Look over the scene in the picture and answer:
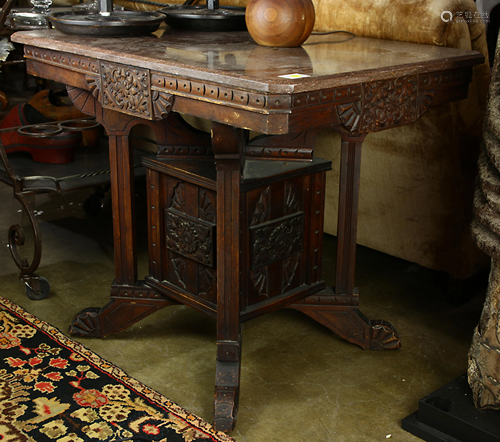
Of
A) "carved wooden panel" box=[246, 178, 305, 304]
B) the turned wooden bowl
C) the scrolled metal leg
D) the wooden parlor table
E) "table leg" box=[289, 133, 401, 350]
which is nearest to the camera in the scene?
the wooden parlor table

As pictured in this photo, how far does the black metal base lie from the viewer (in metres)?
1.51

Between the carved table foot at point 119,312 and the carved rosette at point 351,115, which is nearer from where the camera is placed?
the carved rosette at point 351,115

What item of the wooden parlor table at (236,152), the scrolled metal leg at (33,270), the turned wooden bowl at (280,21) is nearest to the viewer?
the wooden parlor table at (236,152)

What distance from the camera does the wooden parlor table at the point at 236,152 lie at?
142cm

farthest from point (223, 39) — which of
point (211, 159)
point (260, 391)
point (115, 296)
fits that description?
point (260, 391)

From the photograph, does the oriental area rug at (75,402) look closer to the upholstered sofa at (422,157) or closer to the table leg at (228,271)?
the table leg at (228,271)

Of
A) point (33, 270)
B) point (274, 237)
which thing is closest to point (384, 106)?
point (274, 237)

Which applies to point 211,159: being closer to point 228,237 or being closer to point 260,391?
point 228,237

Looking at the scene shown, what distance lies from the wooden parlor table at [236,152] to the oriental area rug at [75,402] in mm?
115

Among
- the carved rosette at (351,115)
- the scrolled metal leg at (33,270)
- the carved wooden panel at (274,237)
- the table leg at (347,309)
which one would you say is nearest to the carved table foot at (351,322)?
the table leg at (347,309)

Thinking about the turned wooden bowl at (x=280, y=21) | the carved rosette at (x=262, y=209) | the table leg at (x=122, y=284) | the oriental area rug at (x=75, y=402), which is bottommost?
the oriental area rug at (x=75, y=402)

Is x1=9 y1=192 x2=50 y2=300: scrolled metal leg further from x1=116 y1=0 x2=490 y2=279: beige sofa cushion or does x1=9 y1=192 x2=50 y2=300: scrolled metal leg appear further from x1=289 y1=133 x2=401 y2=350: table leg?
x1=116 y1=0 x2=490 y2=279: beige sofa cushion

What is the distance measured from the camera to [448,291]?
224 cm

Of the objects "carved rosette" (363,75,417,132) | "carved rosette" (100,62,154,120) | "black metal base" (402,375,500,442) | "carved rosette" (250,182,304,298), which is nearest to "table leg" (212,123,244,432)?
"carved rosette" (250,182,304,298)
